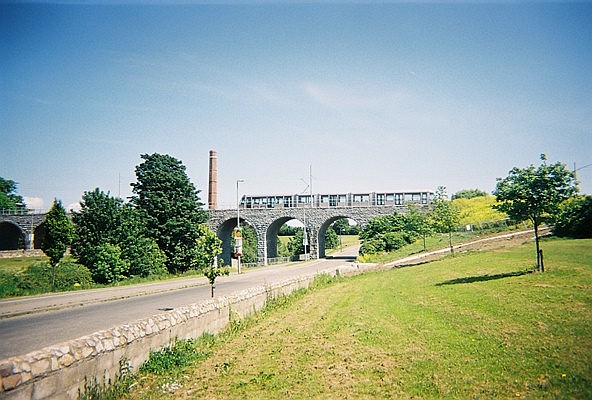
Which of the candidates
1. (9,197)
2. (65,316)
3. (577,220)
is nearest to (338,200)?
(577,220)

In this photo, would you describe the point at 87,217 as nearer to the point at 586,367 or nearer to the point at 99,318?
the point at 99,318

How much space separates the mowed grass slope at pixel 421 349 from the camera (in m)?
6.13

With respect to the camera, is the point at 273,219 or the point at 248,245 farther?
the point at 248,245

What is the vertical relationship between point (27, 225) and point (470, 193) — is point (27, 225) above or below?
below

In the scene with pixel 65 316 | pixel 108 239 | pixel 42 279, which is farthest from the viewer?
pixel 108 239

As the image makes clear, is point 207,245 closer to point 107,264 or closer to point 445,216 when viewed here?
point 107,264

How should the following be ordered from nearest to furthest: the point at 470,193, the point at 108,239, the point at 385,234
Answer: the point at 108,239 → the point at 385,234 → the point at 470,193

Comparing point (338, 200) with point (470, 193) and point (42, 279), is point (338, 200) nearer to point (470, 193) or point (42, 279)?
point (42, 279)

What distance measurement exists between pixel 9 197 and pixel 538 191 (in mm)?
96370

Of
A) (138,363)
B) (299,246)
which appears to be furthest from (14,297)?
(299,246)

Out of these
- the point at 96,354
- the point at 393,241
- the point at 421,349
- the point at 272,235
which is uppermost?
the point at 272,235

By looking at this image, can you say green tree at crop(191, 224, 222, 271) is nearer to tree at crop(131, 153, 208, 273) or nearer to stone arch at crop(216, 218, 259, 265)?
tree at crop(131, 153, 208, 273)

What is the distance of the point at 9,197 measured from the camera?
81812 millimetres

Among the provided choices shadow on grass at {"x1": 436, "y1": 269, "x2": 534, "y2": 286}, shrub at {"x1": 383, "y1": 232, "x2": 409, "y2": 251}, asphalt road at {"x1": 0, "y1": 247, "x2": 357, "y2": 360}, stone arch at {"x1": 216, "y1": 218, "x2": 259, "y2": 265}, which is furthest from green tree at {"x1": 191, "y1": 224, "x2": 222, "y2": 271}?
stone arch at {"x1": 216, "y1": 218, "x2": 259, "y2": 265}
